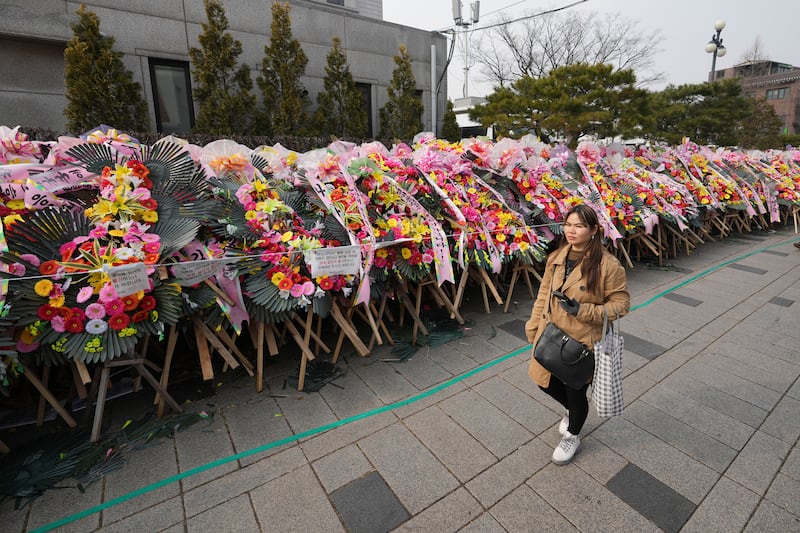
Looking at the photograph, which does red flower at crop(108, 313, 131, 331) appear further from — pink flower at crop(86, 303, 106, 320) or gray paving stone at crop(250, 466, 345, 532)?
gray paving stone at crop(250, 466, 345, 532)

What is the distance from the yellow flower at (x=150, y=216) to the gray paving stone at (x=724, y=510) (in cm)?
317

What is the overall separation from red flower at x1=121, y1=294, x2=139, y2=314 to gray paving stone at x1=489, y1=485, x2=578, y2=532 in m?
2.12

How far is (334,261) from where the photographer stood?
104 inches

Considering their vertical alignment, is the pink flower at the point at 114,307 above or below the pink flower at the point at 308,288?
above

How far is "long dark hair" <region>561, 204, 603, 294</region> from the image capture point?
1853 mm

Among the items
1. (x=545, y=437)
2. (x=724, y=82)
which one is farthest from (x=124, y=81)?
(x=724, y=82)

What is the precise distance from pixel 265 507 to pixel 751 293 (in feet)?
18.8

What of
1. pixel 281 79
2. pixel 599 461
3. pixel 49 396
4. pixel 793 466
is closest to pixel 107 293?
pixel 49 396

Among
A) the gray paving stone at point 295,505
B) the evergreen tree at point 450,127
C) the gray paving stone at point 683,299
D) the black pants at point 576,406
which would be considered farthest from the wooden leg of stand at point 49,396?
the evergreen tree at point 450,127

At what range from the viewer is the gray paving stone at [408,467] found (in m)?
1.90

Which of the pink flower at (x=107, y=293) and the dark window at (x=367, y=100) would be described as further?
the dark window at (x=367, y=100)

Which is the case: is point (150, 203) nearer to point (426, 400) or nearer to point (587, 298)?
point (426, 400)

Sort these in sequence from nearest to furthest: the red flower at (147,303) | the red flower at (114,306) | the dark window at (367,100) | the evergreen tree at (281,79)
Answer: the red flower at (114,306) → the red flower at (147,303) → the evergreen tree at (281,79) → the dark window at (367,100)

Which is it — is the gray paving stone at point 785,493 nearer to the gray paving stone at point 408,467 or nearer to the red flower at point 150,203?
the gray paving stone at point 408,467
